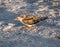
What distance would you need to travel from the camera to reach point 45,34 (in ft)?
15.7

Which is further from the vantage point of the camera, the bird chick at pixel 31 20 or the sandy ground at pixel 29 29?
the bird chick at pixel 31 20

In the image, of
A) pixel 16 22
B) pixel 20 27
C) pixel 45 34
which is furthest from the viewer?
pixel 16 22

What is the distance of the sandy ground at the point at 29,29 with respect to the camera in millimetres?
4480

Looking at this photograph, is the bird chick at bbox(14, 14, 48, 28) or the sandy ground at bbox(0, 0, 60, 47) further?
the bird chick at bbox(14, 14, 48, 28)

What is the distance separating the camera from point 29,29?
511 centimetres

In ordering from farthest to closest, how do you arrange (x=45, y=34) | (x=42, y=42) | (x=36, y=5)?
(x=36, y=5) < (x=45, y=34) < (x=42, y=42)

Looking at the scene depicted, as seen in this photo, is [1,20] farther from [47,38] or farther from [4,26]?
[47,38]

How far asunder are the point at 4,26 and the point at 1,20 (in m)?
0.44

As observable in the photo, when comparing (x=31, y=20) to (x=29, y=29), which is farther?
(x=29, y=29)

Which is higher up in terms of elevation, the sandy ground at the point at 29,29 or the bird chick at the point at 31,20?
the bird chick at the point at 31,20

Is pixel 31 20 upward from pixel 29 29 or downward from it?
upward

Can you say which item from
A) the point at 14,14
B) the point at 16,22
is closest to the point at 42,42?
the point at 16,22

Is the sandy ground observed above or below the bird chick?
below

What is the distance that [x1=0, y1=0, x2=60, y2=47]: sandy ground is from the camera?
448cm
